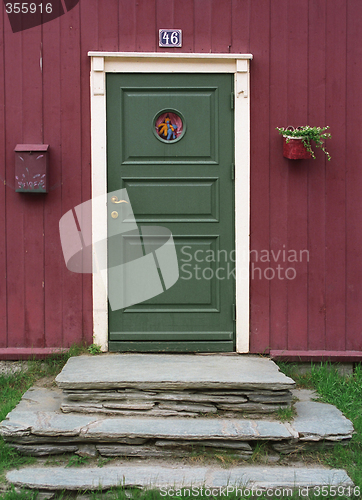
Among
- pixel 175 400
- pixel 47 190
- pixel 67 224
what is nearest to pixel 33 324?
pixel 67 224

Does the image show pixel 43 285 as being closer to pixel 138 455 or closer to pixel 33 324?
pixel 33 324

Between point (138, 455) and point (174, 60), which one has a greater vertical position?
point (174, 60)

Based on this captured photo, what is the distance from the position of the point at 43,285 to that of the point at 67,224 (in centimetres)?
56

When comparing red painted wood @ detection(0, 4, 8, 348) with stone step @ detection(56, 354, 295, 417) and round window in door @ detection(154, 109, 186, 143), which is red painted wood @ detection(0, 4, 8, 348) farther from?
round window in door @ detection(154, 109, 186, 143)

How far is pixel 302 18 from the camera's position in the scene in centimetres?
390

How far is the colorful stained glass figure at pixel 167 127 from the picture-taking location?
3965mm

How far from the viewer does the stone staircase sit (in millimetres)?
2732

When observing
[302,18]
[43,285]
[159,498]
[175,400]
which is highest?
[302,18]

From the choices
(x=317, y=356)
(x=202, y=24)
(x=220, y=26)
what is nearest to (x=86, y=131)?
(x=202, y=24)

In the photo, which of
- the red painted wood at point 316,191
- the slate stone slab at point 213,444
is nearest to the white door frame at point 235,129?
the red painted wood at point 316,191

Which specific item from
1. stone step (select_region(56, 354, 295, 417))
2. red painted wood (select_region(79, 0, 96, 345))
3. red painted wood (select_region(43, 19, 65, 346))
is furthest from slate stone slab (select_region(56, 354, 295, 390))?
red painted wood (select_region(43, 19, 65, 346))

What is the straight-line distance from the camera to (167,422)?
3.06 metres

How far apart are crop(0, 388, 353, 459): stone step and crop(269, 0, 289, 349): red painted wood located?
1.10 metres

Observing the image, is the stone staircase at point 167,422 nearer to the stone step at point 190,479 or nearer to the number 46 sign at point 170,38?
the stone step at point 190,479
